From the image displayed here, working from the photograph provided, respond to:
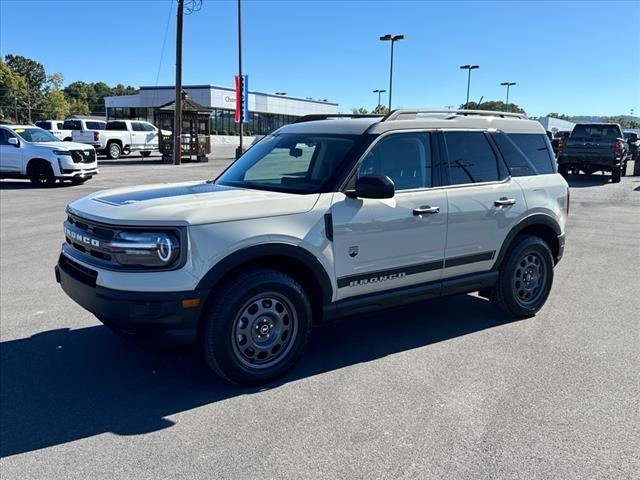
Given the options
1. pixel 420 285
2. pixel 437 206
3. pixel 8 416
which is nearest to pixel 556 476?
pixel 420 285

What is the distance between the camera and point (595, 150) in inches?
782

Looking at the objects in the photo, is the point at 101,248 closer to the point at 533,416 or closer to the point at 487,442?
the point at 487,442

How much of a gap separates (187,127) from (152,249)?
27952mm

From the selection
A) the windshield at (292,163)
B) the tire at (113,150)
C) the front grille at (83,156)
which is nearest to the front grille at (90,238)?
the windshield at (292,163)

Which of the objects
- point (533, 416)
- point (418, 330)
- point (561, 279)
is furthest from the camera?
point (561, 279)

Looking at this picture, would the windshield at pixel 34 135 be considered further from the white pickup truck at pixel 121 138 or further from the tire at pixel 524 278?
the tire at pixel 524 278

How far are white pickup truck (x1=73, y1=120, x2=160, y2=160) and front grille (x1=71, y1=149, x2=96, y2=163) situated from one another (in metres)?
12.4

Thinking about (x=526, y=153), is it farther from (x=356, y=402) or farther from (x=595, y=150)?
(x=595, y=150)

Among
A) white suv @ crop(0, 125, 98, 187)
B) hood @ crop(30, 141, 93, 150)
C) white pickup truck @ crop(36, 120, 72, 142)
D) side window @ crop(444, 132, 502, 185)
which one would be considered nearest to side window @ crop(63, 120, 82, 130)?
white pickup truck @ crop(36, 120, 72, 142)

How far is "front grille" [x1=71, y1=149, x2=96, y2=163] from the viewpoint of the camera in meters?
16.7

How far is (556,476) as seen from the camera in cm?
287

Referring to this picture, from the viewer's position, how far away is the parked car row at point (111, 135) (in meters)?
29.0

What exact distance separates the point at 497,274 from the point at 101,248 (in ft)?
11.1

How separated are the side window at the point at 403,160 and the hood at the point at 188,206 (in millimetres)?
593
